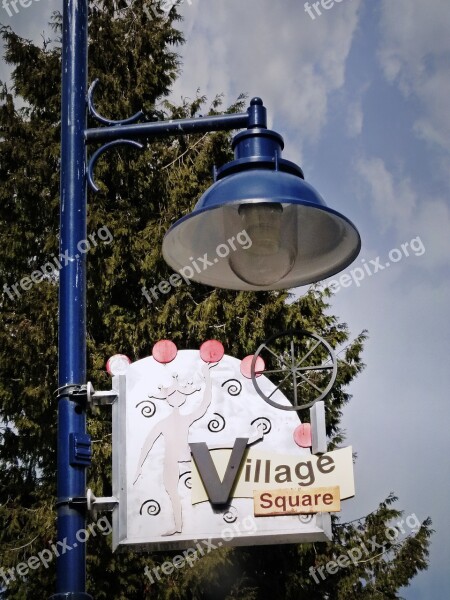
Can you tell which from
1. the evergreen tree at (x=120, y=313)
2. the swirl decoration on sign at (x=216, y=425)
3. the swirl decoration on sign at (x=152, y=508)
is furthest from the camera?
the evergreen tree at (x=120, y=313)

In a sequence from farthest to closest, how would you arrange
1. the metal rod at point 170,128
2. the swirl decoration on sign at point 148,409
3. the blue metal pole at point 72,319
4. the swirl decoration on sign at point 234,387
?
the swirl decoration on sign at point 234,387
the swirl decoration on sign at point 148,409
the metal rod at point 170,128
the blue metal pole at point 72,319

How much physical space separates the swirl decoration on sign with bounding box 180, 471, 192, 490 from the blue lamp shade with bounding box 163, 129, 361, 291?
2.20 m

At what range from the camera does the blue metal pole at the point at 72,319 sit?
378cm

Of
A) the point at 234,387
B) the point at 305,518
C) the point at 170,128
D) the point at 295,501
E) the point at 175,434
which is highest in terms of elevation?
the point at 170,128

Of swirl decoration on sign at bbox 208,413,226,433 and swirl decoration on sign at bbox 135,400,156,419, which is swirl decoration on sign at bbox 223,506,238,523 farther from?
swirl decoration on sign at bbox 135,400,156,419

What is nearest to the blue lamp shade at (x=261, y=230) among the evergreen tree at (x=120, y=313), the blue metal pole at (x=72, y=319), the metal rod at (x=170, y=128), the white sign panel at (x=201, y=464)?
the metal rod at (x=170, y=128)

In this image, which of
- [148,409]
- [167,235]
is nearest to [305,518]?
[148,409]

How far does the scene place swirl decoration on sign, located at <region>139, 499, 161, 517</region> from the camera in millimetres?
5992

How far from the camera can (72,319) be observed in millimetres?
4082

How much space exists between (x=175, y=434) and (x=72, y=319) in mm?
2463

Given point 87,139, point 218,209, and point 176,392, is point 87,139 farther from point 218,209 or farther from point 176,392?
point 176,392

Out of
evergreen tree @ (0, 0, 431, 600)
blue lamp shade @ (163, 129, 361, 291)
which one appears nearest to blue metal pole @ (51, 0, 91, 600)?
blue lamp shade @ (163, 129, 361, 291)

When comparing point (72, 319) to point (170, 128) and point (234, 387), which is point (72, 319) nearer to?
point (170, 128)

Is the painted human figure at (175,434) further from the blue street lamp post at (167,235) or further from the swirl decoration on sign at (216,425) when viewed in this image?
the blue street lamp post at (167,235)
